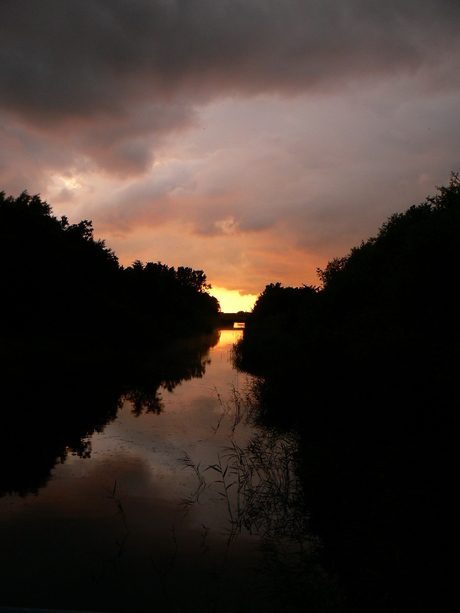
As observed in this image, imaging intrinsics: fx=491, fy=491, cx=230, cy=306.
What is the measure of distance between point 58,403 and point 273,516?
37.0ft

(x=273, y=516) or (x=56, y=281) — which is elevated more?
(x=56, y=281)

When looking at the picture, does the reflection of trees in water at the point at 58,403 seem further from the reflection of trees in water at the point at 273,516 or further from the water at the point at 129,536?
the reflection of trees in water at the point at 273,516

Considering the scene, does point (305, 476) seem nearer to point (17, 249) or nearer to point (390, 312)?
point (390, 312)

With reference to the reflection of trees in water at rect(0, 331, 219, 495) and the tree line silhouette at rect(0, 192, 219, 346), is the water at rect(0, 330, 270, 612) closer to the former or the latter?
the reflection of trees in water at rect(0, 331, 219, 495)

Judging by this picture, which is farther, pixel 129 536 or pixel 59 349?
pixel 59 349

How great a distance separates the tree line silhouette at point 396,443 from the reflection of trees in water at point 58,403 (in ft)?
19.6

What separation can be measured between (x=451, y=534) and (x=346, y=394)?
746cm

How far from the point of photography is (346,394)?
43.6 feet

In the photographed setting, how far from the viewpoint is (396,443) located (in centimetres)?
776

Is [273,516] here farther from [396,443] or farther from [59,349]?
[59,349]

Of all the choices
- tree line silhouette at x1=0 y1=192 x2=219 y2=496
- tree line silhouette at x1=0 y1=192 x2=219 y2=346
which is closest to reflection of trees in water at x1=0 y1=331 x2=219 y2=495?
tree line silhouette at x1=0 y1=192 x2=219 y2=496

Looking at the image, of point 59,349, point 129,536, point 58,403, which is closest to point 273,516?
point 129,536

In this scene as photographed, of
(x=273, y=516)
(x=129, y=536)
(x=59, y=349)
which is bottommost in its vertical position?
(x=129, y=536)

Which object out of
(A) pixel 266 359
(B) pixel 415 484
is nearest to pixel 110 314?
Result: (A) pixel 266 359
